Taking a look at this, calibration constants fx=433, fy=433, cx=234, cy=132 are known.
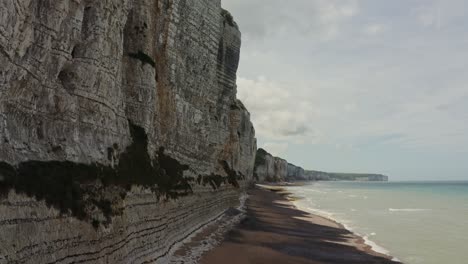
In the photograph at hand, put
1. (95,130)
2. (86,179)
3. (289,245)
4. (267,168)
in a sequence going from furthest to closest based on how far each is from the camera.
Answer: (267,168) < (289,245) < (95,130) < (86,179)

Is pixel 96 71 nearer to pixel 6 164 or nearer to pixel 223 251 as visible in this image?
pixel 6 164

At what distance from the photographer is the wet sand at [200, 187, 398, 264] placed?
21.6 metres

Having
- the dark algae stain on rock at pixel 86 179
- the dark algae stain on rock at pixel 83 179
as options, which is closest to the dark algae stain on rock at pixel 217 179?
the dark algae stain on rock at pixel 86 179

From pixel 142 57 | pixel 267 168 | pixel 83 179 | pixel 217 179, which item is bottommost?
pixel 83 179

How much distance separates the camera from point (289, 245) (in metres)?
25.8

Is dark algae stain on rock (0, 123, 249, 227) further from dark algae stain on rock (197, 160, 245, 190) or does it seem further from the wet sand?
dark algae stain on rock (197, 160, 245, 190)

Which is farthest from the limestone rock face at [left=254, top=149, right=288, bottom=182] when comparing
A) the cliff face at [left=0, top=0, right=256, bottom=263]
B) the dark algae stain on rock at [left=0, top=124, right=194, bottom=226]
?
the dark algae stain on rock at [left=0, top=124, right=194, bottom=226]

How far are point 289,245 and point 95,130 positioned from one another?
15.2 metres

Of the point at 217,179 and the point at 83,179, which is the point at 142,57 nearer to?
the point at 83,179

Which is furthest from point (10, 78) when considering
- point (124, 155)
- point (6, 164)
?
point (124, 155)

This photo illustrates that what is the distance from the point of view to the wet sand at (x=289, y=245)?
21.6m

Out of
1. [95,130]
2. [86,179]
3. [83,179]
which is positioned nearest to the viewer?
[83,179]

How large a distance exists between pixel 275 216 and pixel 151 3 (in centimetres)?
2552

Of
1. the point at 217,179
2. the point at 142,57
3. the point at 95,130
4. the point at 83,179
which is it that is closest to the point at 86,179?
the point at 83,179
